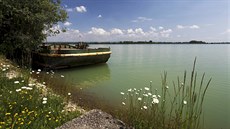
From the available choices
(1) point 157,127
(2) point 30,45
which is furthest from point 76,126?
(2) point 30,45

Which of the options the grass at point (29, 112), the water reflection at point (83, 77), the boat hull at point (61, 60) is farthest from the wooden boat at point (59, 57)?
the grass at point (29, 112)

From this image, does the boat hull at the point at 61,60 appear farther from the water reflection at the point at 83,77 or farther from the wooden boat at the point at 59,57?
the water reflection at the point at 83,77

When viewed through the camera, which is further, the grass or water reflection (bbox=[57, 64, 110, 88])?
water reflection (bbox=[57, 64, 110, 88])

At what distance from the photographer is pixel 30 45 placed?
48.7ft

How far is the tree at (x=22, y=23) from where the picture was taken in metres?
13.9

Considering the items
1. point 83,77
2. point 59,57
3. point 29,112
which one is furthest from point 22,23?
point 29,112

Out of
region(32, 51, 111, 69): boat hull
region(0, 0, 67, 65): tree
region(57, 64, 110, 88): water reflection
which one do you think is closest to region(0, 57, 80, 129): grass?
region(57, 64, 110, 88): water reflection

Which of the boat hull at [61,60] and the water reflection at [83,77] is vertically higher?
the boat hull at [61,60]

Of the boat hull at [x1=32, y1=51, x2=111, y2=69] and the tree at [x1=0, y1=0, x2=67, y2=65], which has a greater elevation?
the tree at [x1=0, y1=0, x2=67, y2=65]

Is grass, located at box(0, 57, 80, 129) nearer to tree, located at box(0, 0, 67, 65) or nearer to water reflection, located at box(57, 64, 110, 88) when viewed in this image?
water reflection, located at box(57, 64, 110, 88)

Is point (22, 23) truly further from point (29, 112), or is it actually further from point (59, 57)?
point (29, 112)

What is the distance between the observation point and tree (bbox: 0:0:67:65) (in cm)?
1386

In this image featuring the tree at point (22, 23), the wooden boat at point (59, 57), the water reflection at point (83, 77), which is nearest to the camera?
the water reflection at point (83, 77)

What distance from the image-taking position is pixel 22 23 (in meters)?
14.7
